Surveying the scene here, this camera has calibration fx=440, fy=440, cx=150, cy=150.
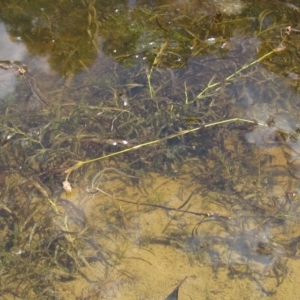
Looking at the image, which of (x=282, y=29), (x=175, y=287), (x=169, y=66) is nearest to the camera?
(x=175, y=287)

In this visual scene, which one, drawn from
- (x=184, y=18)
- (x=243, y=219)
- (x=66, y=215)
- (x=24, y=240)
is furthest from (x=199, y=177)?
(x=184, y=18)

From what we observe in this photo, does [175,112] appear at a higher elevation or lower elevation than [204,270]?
higher

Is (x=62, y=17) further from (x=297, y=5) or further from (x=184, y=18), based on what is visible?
(x=297, y=5)

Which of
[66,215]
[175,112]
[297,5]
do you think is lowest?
[66,215]

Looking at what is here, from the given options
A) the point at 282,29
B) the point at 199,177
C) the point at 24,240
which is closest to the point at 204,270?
the point at 199,177

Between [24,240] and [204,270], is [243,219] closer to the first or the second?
[204,270]

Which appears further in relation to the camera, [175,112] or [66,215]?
[175,112]

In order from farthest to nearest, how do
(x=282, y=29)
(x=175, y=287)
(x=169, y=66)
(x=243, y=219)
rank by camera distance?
(x=282, y=29) → (x=169, y=66) → (x=243, y=219) → (x=175, y=287)
